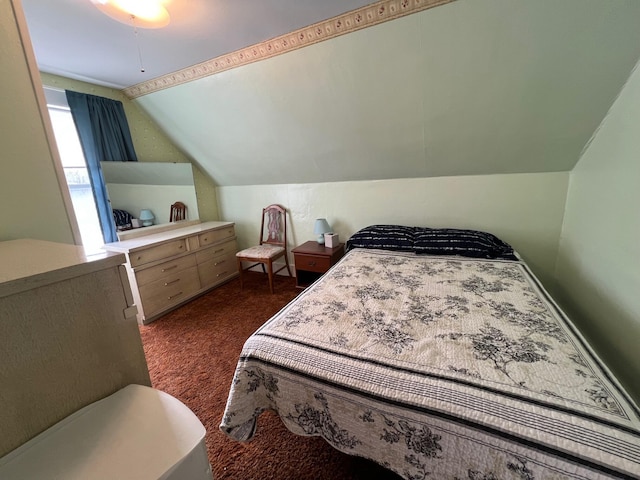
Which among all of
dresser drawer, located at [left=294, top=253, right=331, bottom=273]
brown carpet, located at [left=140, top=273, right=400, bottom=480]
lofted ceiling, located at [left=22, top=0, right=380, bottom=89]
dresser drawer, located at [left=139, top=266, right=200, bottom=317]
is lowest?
brown carpet, located at [left=140, top=273, right=400, bottom=480]

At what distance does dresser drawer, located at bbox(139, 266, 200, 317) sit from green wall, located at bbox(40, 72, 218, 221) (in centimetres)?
102

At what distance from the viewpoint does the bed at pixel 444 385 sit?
754 millimetres

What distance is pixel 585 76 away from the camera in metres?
1.64

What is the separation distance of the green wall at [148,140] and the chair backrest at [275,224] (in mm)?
906

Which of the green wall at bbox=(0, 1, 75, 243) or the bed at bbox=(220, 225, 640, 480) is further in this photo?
the green wall at bbox=(0, 1, 75, 243)

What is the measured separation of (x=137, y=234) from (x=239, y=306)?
55.8 inches

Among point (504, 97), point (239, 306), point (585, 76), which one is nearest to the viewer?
point (585, 76)

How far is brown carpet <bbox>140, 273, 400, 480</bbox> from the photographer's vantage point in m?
1.25

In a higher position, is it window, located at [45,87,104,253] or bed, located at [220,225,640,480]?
window, located at [45,87,104,253]

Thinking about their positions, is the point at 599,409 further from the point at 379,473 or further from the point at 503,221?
the point at 503,221

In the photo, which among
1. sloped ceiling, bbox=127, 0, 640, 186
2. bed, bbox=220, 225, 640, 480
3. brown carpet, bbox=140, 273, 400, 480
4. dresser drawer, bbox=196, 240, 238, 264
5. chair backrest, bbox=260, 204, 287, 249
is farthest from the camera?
chair backrest, bbox=260, 204, 287, 249

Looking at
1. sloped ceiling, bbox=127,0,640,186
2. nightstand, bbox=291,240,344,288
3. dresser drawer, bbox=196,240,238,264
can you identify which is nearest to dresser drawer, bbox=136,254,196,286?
dresser drawer, bbox=196,240,238,264

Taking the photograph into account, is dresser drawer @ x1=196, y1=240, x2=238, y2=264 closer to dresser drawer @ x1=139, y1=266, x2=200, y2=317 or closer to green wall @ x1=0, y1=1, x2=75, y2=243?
dresser drawer @ x1=139, y1=266, x2=200, y2=317

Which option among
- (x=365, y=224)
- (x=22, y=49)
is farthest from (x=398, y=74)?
(x=22, y=49)
